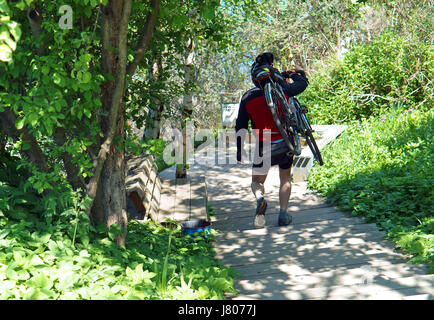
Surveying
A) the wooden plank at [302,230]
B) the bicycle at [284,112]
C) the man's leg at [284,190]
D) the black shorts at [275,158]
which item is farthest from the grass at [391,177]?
the bicycle at [284,112]

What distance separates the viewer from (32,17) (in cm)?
366

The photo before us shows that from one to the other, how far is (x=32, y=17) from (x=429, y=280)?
11.2 ft

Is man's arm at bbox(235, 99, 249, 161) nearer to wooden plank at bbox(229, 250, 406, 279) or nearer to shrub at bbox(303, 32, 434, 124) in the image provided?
wooden plank at bbox(229, 250, 406, 279)

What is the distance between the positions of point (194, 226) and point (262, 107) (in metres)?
1.72

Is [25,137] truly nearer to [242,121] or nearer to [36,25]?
[36,25]

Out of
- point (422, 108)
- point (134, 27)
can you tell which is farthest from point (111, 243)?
point (422, 108)

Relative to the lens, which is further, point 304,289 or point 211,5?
point 211,5

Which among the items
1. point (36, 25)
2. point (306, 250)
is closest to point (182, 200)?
point (306, 250)

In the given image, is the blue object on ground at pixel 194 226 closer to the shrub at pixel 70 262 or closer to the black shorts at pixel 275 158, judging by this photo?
the black shorts at pixel 275 158

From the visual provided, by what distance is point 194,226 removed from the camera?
612 cm

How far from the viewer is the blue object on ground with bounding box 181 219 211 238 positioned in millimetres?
6023

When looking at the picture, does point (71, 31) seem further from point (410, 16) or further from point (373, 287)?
point (410, 16)

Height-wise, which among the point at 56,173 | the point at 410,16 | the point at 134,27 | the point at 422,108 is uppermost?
the point at 410,16

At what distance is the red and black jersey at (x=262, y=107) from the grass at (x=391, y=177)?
1619 millimetres
